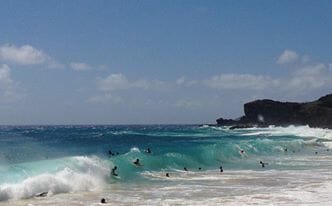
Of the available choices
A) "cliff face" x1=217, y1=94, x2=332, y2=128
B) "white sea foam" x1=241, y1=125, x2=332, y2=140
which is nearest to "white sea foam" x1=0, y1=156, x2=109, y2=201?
"white sea foam" x1=241, y1=125, x2=332, y2=140

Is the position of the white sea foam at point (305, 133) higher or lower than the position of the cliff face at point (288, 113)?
lower

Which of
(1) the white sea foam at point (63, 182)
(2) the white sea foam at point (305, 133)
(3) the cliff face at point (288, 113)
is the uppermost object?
(3) the cliff face at point (288, 113)

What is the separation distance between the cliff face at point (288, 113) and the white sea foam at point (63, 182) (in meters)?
94.9

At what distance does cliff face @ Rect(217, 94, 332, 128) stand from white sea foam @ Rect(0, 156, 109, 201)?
94.9 m

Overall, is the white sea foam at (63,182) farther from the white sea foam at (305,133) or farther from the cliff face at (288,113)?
the cliff face at (288,113)

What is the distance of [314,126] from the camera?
125875mm

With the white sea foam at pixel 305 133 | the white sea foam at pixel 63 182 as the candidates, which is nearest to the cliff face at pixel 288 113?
the white sea foam at pixel 305 133

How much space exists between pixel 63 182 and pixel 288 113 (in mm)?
127969

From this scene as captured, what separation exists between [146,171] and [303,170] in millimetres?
9806

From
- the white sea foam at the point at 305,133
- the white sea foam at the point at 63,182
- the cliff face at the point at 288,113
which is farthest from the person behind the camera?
the cliff face at the point at 288,113

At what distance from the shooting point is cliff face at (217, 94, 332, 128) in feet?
414

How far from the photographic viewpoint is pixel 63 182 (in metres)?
25.5

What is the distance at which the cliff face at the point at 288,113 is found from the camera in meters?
126

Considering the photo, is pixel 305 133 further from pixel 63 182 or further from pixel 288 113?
pixel 63 182
